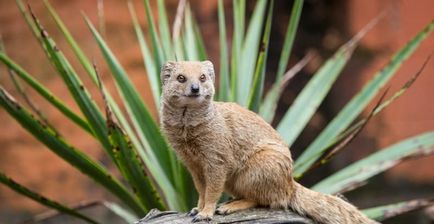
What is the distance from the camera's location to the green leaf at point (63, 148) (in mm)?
3434

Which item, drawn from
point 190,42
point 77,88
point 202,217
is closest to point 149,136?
point 77,88

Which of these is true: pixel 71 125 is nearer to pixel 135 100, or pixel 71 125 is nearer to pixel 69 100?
pixel 69 100

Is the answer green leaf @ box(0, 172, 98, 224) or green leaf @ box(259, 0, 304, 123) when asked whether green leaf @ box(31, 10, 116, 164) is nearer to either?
green leaf @ box(0, 172, 98, 224)

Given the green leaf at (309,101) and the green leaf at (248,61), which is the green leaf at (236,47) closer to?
the green leaf at (248,61)

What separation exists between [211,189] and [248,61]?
1.50 meters

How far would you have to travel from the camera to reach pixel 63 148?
3.52 m

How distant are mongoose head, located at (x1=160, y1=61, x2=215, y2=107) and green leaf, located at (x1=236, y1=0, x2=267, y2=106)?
3.92 feet

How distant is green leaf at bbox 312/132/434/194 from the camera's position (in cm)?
371

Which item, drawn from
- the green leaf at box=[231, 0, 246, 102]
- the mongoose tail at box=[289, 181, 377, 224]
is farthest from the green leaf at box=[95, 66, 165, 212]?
the mongoose tail at box=[289, 181, 377, 224]

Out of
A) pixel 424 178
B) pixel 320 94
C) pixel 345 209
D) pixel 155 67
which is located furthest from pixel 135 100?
pixel 424 178

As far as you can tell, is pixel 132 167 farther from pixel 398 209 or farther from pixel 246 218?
pixel 398 209

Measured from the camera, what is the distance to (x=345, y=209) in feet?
9.38

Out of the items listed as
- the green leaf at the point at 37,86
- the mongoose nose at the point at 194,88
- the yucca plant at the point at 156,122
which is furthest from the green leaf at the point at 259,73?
the mongoose nose at the point at 194,88

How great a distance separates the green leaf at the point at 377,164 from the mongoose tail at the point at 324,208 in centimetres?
84
